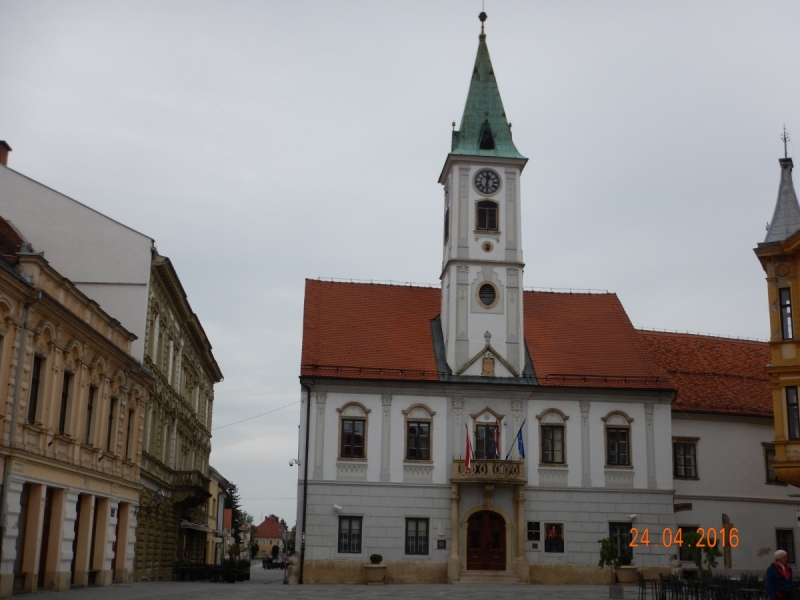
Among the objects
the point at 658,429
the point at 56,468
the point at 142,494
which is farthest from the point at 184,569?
the point at 658,429

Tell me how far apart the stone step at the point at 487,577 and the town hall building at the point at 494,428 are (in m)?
0.07

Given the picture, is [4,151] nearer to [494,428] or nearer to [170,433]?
[170,433]

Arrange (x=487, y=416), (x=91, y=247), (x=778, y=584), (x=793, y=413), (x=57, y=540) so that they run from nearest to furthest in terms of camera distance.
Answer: (x=778, y=584) < (x=57, y=540) < (x=793, y=413) < (x=91, y=247) < (x=487, y=416)

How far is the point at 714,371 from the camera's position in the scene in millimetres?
47500

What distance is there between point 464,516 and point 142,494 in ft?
44.3

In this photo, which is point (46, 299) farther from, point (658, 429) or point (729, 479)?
point (729, 479)

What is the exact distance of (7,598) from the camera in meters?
22.7

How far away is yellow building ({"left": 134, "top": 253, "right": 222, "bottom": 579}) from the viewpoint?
1492 inches

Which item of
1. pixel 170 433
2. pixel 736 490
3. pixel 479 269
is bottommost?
pixel 736 490

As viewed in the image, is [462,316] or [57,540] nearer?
[57,540]

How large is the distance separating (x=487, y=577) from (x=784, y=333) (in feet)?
52.3

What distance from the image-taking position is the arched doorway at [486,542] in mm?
39562

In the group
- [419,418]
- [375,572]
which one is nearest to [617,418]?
[419,418]

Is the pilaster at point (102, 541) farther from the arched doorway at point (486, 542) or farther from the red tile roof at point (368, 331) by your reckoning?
the arched doorway at point (486, 542)
